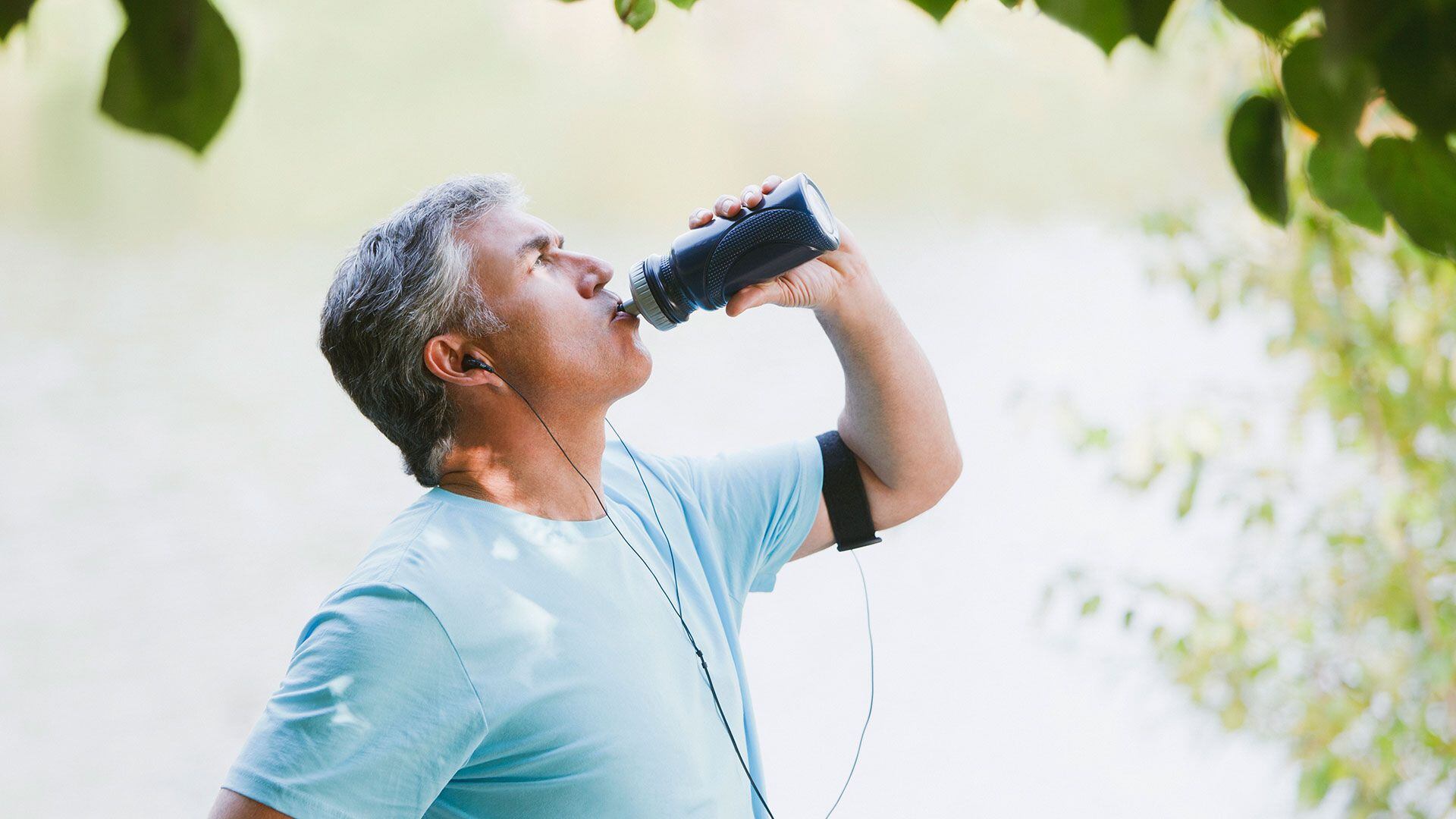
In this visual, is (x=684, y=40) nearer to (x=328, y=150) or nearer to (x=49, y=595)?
(x=328, y=150)

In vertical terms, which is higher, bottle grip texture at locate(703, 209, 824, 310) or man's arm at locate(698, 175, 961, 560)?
bottle grip texture at locate(703, 209, 824, 310)

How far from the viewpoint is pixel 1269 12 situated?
40 cm

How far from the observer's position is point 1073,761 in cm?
274

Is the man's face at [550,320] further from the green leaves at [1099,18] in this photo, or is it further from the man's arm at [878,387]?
the green leaves at [1099,18]

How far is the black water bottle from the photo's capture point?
101 cm

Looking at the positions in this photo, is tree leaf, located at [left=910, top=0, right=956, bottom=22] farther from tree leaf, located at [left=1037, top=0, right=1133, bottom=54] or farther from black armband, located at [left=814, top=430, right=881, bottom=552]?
black armband, located at [left=814, top=430, right=881, bottom=552]

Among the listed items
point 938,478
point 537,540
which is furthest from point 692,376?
point 537,540

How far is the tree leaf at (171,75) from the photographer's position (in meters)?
0.32

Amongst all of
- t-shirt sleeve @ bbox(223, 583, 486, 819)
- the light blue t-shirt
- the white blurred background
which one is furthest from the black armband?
the white blurred background

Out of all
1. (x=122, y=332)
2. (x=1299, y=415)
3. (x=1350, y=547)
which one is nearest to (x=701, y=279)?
(x=1299, y=415)

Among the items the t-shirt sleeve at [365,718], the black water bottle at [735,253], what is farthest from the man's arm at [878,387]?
the t-shirt sleeve at [365,718]

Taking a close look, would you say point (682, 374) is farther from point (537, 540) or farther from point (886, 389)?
point (537, 540)

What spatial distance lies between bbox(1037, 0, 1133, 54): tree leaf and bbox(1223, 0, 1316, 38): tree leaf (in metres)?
0.03

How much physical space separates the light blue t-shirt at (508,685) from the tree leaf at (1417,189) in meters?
0.65
